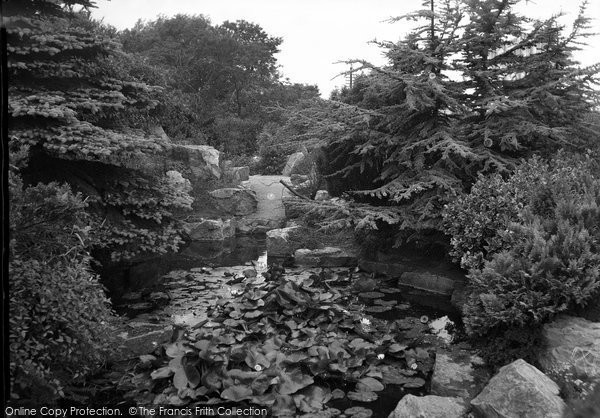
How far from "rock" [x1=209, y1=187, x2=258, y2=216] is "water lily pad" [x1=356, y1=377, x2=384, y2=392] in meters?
9.65

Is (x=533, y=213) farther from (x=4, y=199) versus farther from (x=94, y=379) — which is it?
(x=4, y=199)

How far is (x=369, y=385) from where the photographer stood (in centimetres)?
428

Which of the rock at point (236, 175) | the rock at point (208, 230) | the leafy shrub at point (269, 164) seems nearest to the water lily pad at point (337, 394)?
the rock at point (208, 230)

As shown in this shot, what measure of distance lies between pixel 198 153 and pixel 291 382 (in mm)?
11206

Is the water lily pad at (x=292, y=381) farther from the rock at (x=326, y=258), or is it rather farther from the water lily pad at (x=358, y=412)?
the rock at (x=326, y=258)

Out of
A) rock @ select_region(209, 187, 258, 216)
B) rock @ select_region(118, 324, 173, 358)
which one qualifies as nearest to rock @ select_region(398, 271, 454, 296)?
rock @ select_region(118, 324, 173, 358)

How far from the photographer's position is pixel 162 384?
403 cm

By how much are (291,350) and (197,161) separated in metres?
10.6

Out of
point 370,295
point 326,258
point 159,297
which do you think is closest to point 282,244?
point 326,258

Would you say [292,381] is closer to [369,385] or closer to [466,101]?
[369,385]

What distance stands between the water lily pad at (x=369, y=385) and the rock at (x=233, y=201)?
965 cm

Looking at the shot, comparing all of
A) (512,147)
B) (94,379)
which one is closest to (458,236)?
(512,147)

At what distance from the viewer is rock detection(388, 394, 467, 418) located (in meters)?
3.50

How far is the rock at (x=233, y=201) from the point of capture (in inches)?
535
